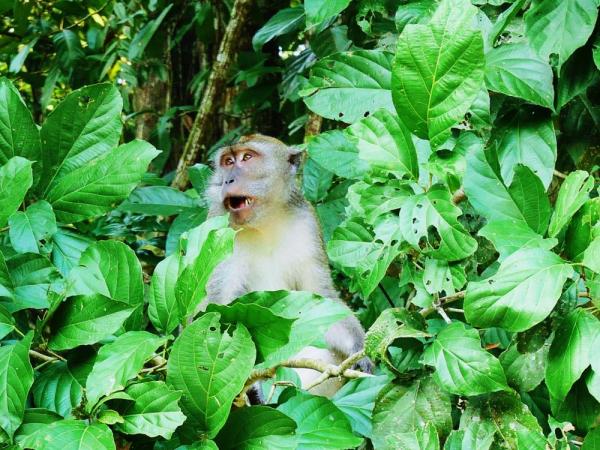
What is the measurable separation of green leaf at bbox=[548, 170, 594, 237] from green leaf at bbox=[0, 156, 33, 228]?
1.17 metres

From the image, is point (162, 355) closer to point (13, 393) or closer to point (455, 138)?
point (13, 393)

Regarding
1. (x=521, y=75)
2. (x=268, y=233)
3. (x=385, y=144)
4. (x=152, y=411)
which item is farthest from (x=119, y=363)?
(x=268, y=233)

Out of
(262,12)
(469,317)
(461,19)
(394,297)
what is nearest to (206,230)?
(469,317)

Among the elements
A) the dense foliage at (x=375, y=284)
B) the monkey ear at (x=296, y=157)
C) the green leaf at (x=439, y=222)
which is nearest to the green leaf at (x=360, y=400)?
the dense foliage at (x=375, y=284)

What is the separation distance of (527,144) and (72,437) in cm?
162

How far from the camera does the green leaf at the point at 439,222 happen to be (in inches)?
66.2

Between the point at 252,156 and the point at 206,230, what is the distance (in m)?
2.37

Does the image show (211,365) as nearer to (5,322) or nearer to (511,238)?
(5,322)

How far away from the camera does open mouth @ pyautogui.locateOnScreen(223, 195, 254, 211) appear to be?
12.1ft

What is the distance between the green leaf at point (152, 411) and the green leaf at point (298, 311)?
0.21 m

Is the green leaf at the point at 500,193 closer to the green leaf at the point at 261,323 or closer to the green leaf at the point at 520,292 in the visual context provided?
the green leaf at the point at 520,292

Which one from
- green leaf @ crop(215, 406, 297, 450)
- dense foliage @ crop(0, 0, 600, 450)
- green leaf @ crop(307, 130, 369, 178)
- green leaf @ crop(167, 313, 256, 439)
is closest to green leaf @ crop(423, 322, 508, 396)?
dense foliage @ crop(0, 0, 600, 450)

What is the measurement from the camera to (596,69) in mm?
2381

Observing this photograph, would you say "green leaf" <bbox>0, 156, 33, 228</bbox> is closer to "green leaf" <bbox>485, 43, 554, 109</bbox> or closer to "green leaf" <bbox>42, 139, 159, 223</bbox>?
"green leaf" <bbox>42, 139, 159, 223</bbox>
